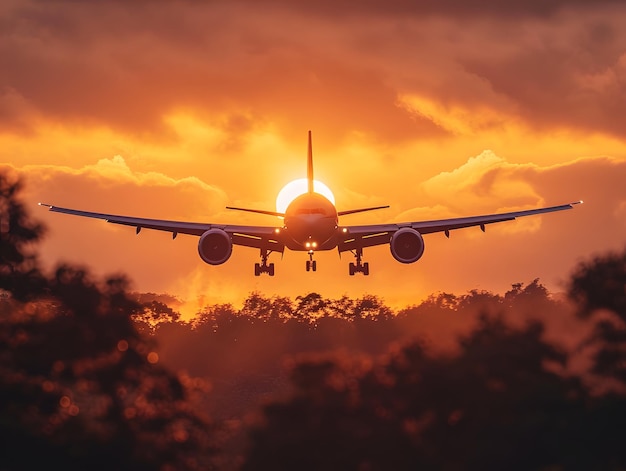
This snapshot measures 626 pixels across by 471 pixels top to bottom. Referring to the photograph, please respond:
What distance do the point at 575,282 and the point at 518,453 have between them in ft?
31.9

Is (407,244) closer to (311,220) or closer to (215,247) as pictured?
(311,220)

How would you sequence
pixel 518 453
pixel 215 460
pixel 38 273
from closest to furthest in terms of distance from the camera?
1. pixel 518 453
2. pixel 38 273
3. pixel 215 460

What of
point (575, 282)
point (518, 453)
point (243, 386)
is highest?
point (243, 386)

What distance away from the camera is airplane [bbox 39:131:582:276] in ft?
262

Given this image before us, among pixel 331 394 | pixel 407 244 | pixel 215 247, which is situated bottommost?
pixel 331 394

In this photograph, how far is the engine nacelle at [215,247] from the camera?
81312 mm

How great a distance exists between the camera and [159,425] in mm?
38281

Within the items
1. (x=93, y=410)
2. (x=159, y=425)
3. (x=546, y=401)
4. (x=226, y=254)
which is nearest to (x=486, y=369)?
(x=546, y=401)

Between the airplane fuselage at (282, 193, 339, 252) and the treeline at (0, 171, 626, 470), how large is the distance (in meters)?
33.1

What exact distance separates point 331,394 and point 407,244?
50061 mm

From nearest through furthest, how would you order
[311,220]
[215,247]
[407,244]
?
1. [311,220]
2. [215,247]
3. [407,244]

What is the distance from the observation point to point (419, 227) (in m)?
85.6

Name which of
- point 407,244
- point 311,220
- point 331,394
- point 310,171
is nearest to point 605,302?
point 331,394

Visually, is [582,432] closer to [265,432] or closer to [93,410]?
[265,432]
